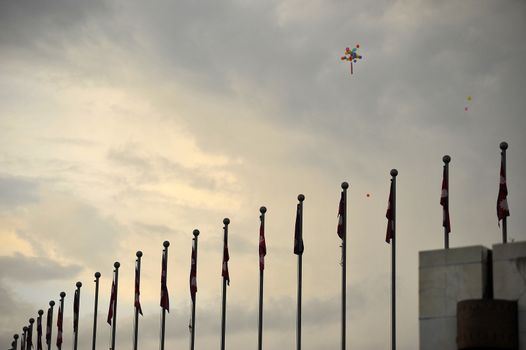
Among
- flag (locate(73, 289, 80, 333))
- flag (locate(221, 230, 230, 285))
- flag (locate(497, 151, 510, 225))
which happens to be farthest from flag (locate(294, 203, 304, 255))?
flag (locate(73, 289, 80, 333))

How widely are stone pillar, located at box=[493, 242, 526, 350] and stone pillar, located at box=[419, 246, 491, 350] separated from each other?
0.69m

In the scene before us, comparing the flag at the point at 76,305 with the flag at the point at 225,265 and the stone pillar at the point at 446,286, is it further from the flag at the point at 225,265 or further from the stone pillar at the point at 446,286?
the stone pillar at the point at 446,286

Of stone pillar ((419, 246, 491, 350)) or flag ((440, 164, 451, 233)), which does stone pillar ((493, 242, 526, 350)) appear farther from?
flag ((440, 164, 451, 233))

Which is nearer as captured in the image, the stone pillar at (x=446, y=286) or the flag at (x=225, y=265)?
the stone pillar at (x=446, y=286)

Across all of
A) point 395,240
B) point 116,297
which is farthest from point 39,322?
point 395,240

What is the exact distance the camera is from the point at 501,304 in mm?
52219

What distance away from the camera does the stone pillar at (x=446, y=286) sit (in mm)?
53906

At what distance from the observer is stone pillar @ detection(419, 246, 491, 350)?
53.9 metres

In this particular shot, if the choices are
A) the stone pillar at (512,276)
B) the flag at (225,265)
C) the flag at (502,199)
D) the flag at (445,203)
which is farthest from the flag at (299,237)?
the stone pillar at (512,276)

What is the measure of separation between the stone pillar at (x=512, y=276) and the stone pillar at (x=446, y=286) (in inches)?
27.3

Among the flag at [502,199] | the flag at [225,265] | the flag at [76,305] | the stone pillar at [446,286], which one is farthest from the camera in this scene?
the flag at [76,305]

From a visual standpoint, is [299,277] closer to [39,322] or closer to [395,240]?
[395,240]

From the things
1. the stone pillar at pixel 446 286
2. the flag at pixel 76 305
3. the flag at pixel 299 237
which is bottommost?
the stone pillar at pixel 446 286

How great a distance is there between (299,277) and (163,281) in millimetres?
8853
